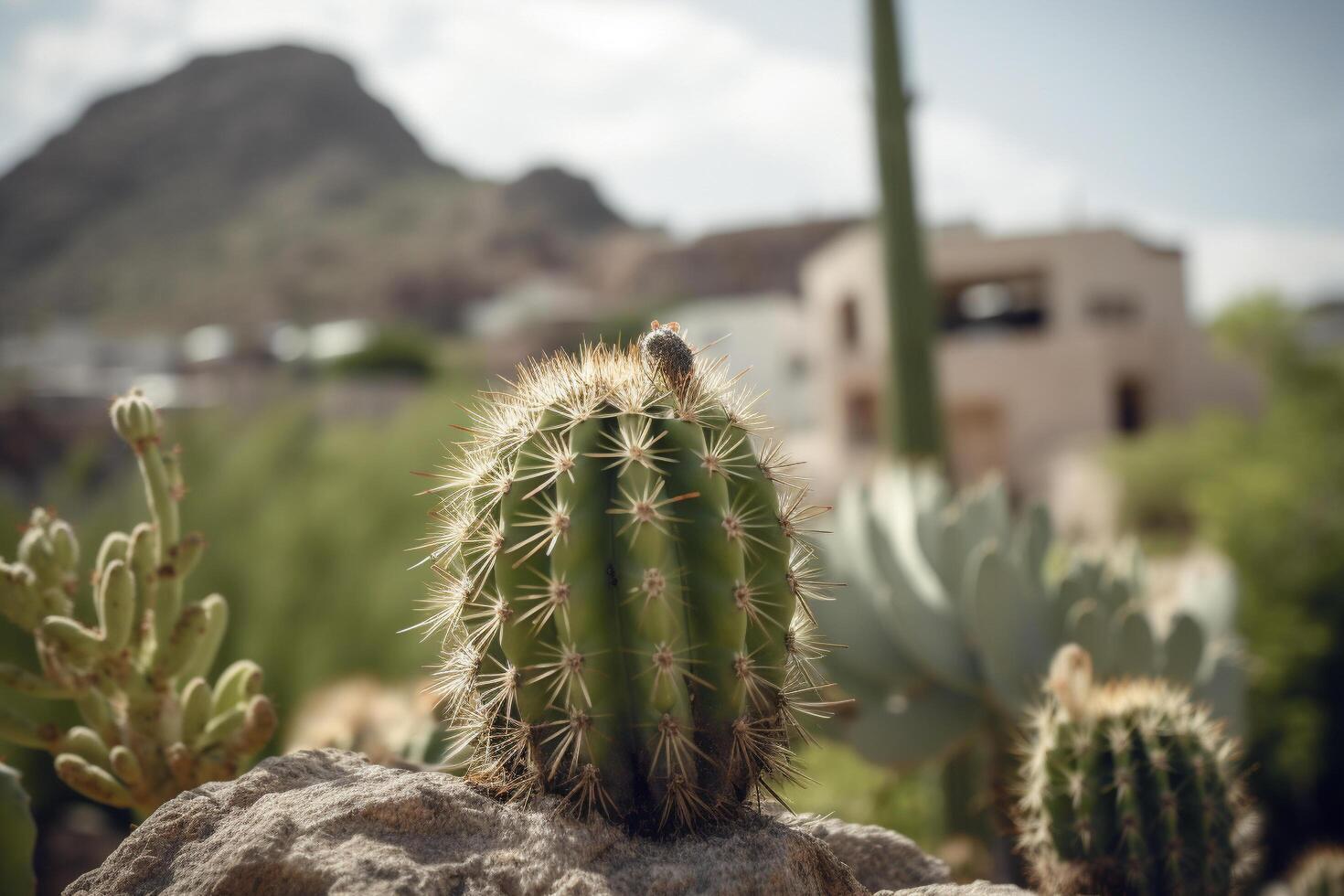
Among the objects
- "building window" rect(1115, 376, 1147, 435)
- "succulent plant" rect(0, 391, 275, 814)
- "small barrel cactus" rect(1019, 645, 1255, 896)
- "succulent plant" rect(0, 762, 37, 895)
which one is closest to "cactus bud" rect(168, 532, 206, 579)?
"succulent plant" rect(0, 391, 275, 814)

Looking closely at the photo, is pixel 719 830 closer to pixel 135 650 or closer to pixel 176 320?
pixel 135 650

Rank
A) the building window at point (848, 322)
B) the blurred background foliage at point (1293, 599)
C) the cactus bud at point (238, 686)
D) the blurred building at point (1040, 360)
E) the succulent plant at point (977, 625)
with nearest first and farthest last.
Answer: the cactus bud at point (238, 686), the succulent plant at point (977, 625), the blurred background foliage at point (1293, 599), the blurred building at point (1040, 360), the building window at point (848, 322)

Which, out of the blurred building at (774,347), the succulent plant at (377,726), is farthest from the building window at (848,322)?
the succulent plant at (377,726)

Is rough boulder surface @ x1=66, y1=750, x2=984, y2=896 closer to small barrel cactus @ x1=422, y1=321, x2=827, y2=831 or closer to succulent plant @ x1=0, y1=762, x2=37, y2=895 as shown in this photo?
small barrel cactus @ x1=422, y1=321, x2=827, y2=831

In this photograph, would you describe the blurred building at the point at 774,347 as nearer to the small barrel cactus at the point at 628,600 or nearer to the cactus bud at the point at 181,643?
the cactus bud at the point at 181,643

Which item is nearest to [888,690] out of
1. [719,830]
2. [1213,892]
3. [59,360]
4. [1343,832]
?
[1213,892]
